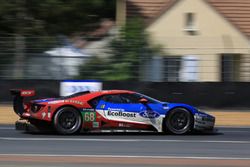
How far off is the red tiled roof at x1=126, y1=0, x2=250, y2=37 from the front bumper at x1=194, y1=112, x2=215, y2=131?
1547 centimetres

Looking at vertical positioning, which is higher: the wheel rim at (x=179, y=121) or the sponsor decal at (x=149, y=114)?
the sponsor decal at (x=149, y=114)

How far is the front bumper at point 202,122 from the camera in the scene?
13.5m

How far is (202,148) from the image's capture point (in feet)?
36.6

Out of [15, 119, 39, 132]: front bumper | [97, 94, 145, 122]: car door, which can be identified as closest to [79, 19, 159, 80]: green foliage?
[97, 94, 145, 122]: car door

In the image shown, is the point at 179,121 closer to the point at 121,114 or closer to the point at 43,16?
the point at 121,114

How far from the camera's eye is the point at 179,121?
13.6m

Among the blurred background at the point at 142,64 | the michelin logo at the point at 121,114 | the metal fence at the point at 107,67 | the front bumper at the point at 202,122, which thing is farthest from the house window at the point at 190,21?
the michelin logo at the point at 121,114

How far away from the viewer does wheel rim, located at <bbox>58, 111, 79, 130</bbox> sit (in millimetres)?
13133

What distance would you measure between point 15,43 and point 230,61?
23.7ft

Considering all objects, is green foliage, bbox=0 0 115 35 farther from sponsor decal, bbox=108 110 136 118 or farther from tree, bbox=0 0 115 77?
sponsor decal, bbox=108 110 136 118

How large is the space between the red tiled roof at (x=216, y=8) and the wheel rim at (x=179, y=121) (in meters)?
15.6

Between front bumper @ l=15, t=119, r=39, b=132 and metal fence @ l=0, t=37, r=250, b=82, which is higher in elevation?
metal fence @ l=0, t=37, r=250, b=82

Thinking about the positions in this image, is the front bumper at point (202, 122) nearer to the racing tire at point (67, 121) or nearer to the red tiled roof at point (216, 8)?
the racing tire at point (67, 121)

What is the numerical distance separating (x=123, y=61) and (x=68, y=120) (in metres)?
7.90
